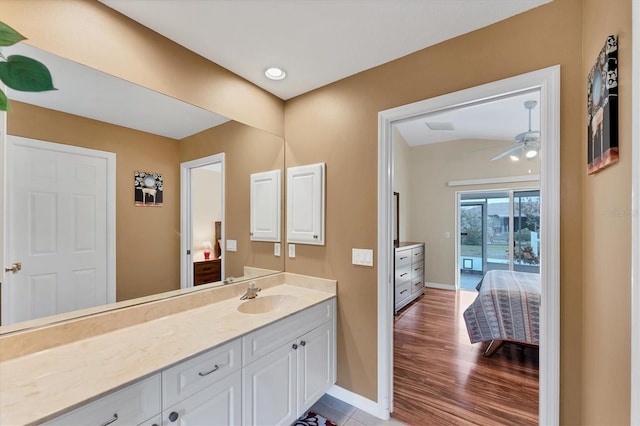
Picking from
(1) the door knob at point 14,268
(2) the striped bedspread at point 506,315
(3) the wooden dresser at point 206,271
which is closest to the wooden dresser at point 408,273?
(2) the striped bedspread at point 506,315

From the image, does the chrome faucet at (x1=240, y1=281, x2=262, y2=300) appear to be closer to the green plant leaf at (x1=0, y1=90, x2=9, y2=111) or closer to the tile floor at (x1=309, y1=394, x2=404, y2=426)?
the tile floor at (x1=309, y1=394, x2=404, y2=426)

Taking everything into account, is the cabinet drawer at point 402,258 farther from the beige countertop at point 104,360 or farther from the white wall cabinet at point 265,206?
the beige countertop at point 104,360

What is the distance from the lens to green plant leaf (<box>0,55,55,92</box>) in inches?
44.3

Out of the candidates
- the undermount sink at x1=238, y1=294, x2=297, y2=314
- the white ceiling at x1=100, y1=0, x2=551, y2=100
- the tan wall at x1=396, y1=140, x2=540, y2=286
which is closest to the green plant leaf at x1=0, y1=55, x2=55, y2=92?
the white ceiling at x1=100, y1=0, x2=551, y2=100

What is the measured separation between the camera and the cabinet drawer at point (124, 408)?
877 millimetres

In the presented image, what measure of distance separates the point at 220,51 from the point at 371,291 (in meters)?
1.98

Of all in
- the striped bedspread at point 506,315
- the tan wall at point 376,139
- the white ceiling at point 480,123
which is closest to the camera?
the tan wall at point 376,139

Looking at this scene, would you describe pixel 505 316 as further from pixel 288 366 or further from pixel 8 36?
pixel 8 36

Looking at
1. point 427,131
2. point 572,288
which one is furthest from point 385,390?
point 427,131

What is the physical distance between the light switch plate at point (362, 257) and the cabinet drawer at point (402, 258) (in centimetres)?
218

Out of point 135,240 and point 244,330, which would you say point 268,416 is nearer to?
point 244,330

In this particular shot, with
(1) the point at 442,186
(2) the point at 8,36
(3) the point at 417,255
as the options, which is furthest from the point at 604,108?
(1) the point at 442,186

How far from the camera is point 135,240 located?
5.19 feet

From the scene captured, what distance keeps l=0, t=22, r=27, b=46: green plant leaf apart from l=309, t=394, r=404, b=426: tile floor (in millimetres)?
2644
